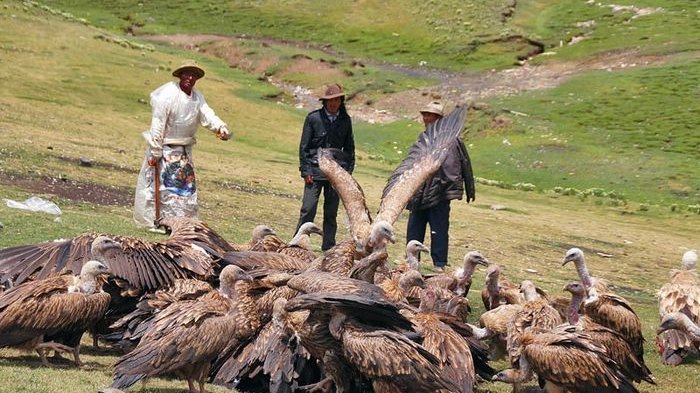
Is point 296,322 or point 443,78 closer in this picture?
point 296,322

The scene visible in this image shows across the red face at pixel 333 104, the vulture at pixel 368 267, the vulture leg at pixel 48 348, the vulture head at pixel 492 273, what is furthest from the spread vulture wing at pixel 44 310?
the red face at pixel 333 104

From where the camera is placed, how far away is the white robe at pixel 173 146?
14656mm

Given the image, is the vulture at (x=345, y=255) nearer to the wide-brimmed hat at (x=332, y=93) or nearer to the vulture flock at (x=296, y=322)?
the vulture flock at (x=296, y=322)

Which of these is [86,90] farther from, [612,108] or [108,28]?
[108,28]

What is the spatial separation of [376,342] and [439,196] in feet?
22.1

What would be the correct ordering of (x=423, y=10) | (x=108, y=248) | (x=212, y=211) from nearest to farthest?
(x=108, y=248), (x=212, y=211), (x=423, y=10)

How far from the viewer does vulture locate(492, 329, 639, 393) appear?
9.30 meters

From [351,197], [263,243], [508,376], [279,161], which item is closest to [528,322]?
[508,376]

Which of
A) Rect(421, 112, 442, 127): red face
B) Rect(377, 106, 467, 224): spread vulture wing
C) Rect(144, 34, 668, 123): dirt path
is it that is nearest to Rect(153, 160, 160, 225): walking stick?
Rect(377, 106, 467, 224): spread vulture wing

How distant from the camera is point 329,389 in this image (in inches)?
368

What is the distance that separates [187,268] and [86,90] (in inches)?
Answer: 949

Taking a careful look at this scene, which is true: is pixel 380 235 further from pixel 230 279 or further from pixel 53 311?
pixel 53 311

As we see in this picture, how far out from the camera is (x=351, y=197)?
1250cm

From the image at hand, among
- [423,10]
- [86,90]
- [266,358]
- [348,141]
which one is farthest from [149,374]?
[423,10]
